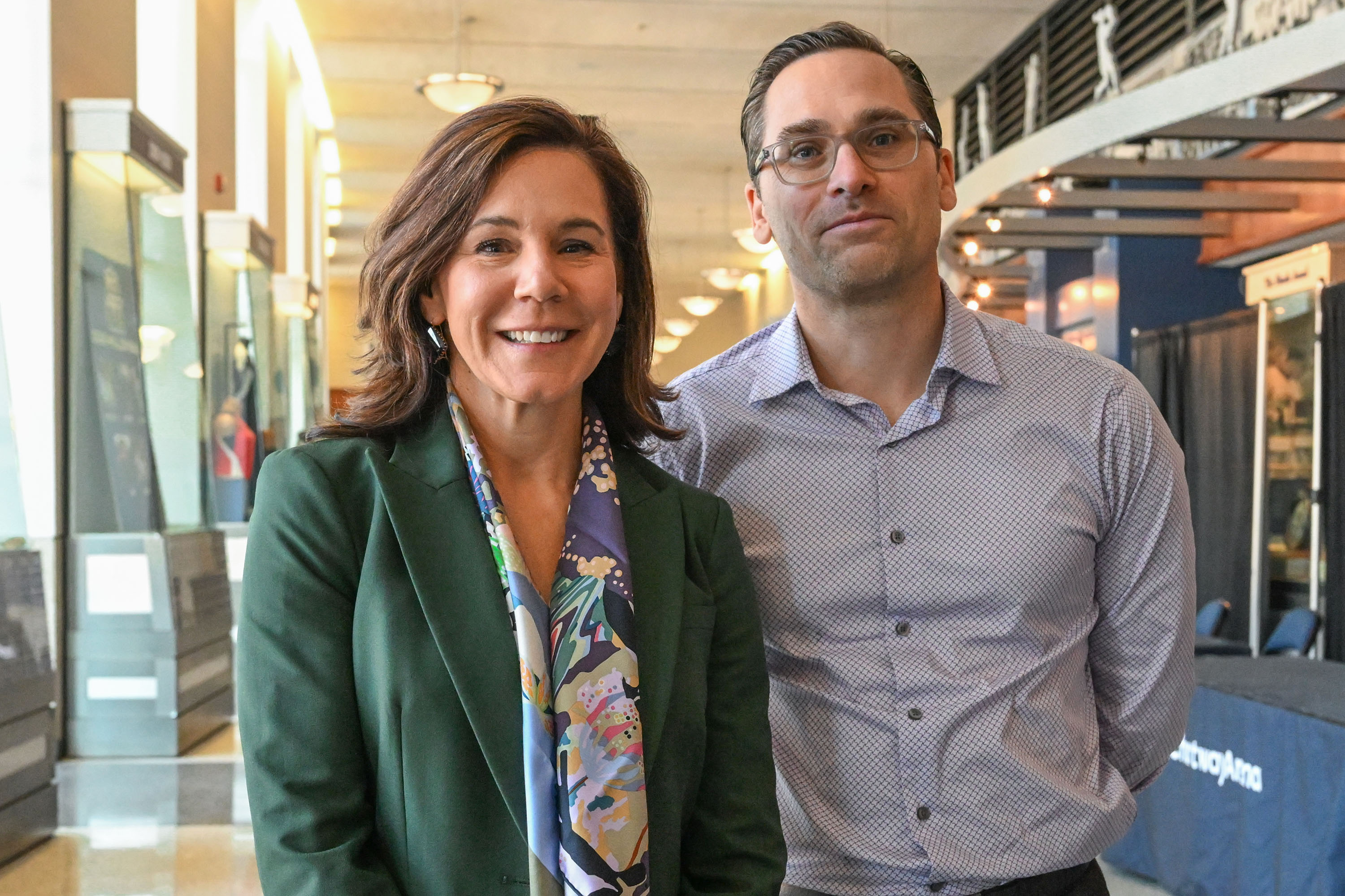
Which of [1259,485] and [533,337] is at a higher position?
[533,337]

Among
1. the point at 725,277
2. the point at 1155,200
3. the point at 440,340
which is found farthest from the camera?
the point at 725,277

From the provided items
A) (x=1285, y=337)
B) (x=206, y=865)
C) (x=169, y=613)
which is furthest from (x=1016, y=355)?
(x=1285, y=337)

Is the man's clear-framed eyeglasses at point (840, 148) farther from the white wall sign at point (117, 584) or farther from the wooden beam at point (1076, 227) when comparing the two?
the wooden beam at point (1076, 227)

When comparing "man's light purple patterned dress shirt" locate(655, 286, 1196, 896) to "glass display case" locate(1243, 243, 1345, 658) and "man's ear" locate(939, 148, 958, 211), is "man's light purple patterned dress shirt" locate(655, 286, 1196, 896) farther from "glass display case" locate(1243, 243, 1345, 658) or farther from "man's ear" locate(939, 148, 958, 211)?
"glass display case" locate(1243, 243, 1345, 658)

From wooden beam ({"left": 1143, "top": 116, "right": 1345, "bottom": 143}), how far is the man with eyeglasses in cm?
537

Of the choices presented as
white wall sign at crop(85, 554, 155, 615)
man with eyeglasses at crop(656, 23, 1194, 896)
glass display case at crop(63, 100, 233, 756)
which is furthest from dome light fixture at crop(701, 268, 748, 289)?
man with eyeglasses at crop(656, 23, 1194, 896)

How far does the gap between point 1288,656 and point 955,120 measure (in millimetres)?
10678

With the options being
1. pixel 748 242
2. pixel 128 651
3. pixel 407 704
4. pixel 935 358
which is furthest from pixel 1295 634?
pixel 748 242

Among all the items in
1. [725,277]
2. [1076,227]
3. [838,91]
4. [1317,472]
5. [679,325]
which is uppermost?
[725,277]

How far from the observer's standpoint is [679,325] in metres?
27.2

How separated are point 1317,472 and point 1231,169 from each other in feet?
5.90

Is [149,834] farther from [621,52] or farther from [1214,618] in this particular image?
[621,52]

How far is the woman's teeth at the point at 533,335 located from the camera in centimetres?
154

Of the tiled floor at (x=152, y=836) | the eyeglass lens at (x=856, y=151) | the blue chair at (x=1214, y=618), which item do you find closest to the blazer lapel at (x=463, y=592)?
the eyeglass lens at (x=856, y=151)
